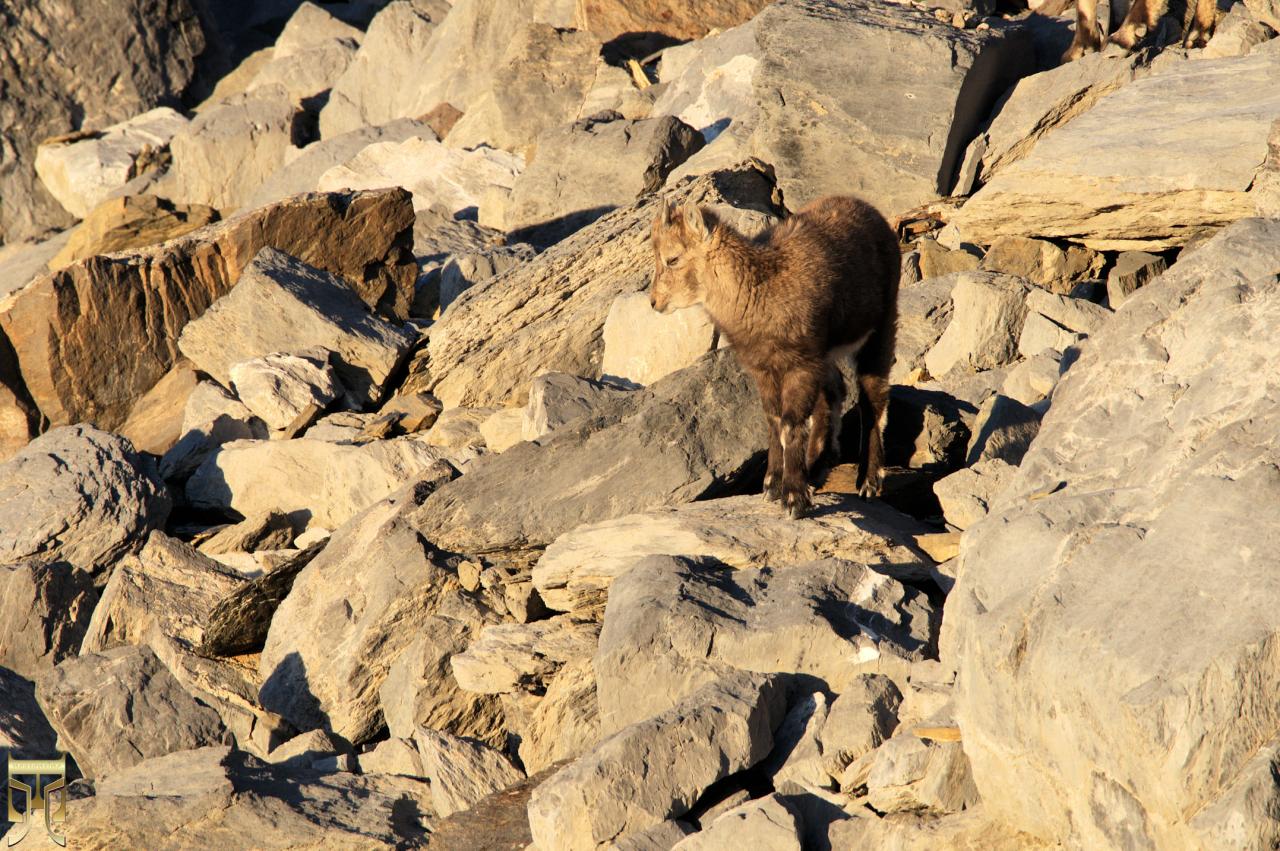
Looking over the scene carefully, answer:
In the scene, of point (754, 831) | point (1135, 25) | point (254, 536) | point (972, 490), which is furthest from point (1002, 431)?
point (1135, 25)

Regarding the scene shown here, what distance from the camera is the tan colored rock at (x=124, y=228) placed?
16844 millimetres

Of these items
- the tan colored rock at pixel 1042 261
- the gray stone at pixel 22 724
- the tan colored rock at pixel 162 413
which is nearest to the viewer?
the gray stone at pixel 22 724

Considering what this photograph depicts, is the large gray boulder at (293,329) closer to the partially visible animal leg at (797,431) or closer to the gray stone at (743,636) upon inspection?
the partially visible animal leg at (797,431)

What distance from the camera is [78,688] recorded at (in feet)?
23.2

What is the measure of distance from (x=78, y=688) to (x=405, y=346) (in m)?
5.07

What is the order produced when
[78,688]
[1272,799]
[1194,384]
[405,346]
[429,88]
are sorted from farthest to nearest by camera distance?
[429,88]
[405,346]
[78,688]
[1194,384]
[1272,799]

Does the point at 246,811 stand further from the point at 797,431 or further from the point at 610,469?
the point at 797,431

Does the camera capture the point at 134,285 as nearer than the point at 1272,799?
No

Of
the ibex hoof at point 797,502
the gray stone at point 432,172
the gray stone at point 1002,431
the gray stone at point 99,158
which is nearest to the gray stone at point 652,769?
the ibex hoof at point 797,502

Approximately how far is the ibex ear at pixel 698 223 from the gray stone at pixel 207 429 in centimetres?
493

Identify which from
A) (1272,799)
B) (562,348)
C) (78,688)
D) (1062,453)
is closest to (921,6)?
(562,348)

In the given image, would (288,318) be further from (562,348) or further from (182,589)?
(182,589)

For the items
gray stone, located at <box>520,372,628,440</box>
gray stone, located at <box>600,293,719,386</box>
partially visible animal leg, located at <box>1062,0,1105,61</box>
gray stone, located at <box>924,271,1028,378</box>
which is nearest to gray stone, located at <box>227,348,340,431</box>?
gray stone, located at <box>600,293,719,386</box>

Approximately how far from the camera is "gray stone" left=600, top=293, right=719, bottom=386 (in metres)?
9.04
